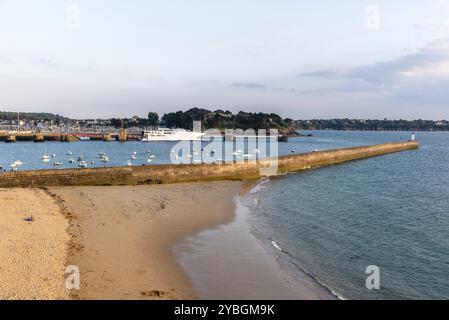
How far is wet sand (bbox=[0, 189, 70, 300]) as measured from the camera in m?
13.8

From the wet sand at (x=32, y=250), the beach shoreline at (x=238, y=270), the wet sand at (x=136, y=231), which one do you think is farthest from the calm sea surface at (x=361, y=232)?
the wet sand at (x=32, y=250)

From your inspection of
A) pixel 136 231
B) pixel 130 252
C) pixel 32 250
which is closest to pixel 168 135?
pixel 136 231

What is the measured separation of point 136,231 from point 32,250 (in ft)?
21.5

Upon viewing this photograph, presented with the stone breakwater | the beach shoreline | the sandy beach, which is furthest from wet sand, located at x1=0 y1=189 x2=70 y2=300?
the stone breakwater

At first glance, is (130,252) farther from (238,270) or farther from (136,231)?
(238,270)

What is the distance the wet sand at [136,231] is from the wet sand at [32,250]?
71cm

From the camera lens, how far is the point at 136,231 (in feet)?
78.2

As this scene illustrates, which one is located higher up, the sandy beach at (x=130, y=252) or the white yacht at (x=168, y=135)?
the white yacht at (x=168, y=135)

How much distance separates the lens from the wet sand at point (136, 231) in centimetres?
1534

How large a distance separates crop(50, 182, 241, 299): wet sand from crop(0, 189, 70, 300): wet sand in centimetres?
71

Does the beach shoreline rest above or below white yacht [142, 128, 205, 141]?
below

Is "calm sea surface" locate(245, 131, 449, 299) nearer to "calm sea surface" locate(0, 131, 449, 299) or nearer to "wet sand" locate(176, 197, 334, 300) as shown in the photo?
"calm sea surface" locate(0, 131, 449, 299)

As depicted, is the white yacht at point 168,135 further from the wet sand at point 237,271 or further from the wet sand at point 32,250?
the wet sand at point 237,271

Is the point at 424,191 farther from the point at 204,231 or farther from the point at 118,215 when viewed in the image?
the point at 118,215
